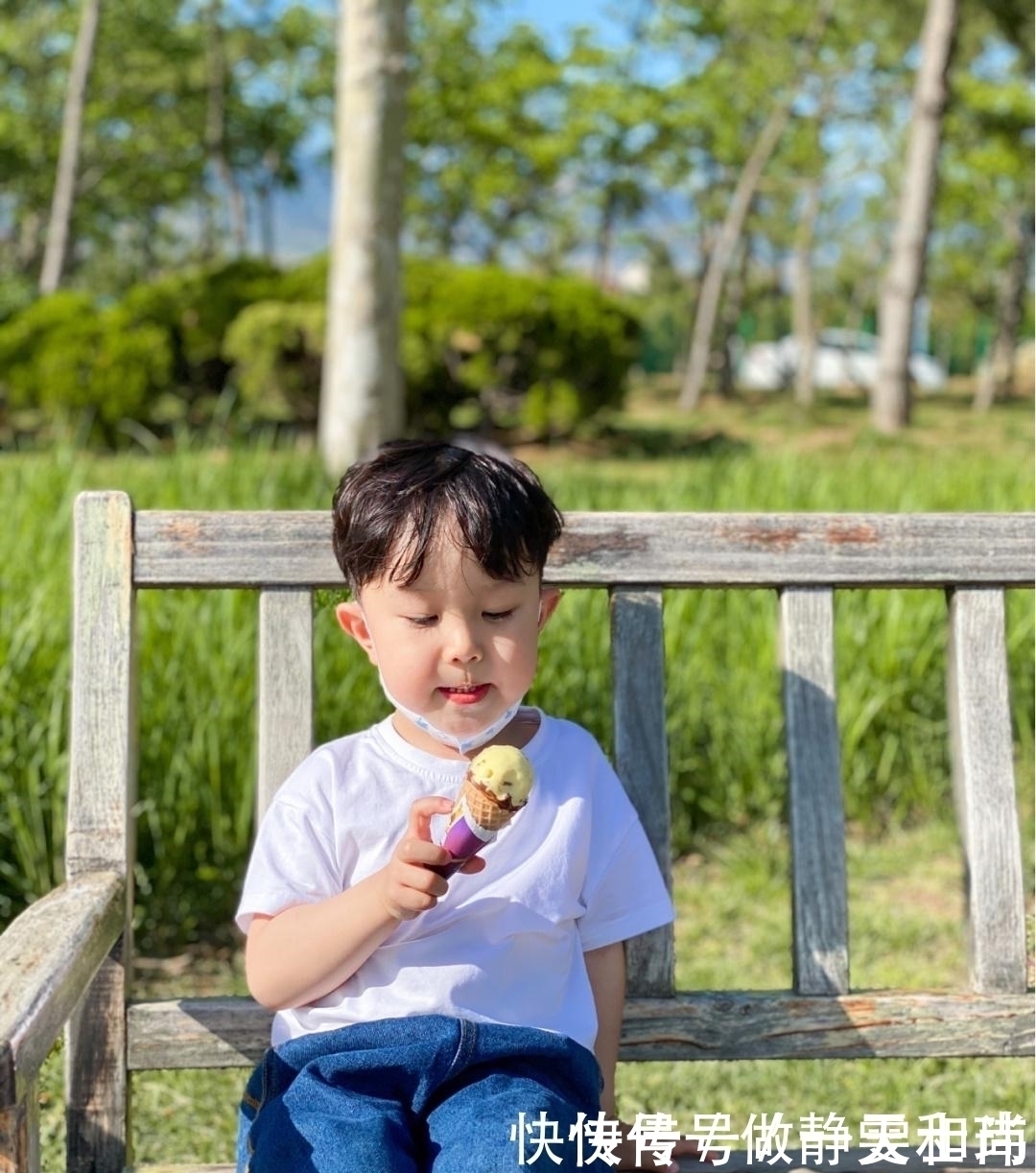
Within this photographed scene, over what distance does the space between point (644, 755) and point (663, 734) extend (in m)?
0.04

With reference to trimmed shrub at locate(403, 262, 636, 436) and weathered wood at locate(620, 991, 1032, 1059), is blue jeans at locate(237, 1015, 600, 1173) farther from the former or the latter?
trimmed shrub at locate(403, 262, 636, 436)

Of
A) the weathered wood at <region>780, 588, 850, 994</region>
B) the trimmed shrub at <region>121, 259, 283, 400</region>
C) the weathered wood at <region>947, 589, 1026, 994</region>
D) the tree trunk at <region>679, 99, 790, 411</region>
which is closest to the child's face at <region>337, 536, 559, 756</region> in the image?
→ the weathered wood at <region>780, 588, 850, 994</region>

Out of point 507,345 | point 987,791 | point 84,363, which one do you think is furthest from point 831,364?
point 987,791

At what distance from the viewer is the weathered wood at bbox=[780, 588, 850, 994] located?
180 cm

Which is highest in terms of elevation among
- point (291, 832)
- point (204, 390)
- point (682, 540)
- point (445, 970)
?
point (204, 390)

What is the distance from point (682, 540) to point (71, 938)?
0.85 metres

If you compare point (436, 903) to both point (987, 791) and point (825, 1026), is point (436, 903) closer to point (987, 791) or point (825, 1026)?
point (825, 1026)

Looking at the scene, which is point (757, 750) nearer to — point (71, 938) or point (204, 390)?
point (71, 938)

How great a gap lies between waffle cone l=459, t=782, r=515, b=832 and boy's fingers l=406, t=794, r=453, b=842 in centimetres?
4

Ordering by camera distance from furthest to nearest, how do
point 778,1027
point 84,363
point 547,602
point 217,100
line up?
1. point 217,100
2. point 84,363
3. point 778,1027
4. point 547,602

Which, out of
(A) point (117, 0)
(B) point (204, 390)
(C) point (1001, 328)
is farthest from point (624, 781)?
(C) point (1001, 328)

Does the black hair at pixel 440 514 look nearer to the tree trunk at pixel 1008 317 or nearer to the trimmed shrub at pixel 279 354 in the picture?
the trimmed shrub at pixel 279 354

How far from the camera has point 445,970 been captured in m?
1.52

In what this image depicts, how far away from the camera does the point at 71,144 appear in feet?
49.7
